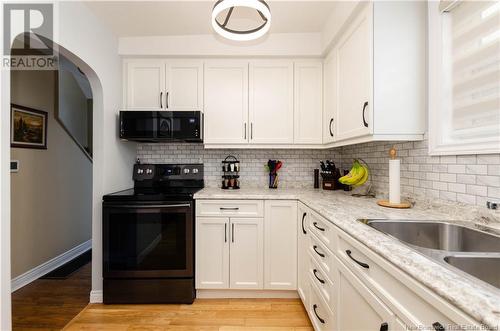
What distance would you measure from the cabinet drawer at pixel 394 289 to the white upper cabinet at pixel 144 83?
88.2 inches

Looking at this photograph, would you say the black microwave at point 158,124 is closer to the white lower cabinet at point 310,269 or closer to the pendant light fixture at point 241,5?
the white lower cabinet at point 310,269

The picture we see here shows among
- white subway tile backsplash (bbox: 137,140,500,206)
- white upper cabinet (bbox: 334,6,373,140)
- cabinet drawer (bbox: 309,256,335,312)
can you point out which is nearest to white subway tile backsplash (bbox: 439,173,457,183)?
white subway tile backsplash (bbox: 137,140,500,206)

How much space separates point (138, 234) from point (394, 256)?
1.91 metres

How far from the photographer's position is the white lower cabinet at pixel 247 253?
2184 millimetres

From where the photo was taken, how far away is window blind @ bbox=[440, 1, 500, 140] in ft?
3.84

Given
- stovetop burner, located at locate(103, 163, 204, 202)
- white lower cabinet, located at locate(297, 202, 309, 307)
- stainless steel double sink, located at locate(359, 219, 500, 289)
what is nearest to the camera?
stainless steel double sink, located at locate(359, 219, 500, 289)

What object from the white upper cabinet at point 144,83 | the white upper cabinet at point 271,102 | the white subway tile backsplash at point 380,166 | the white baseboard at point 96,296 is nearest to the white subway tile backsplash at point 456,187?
the white subway tile backsplash at point 380,166

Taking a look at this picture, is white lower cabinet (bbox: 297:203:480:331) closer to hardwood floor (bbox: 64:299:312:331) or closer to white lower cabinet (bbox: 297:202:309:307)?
Answer: white lower cabinet (bbox: 297:202:309:307)

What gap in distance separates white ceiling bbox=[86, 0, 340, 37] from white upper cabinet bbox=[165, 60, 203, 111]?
302mm

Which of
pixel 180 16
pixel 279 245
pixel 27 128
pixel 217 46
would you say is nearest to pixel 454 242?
pixel 279 245

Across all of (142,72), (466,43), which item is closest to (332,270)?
(466,43)

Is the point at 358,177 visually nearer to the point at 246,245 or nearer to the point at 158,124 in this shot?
the point at 246,245

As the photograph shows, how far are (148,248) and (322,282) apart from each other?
4.64ft

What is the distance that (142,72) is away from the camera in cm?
250
